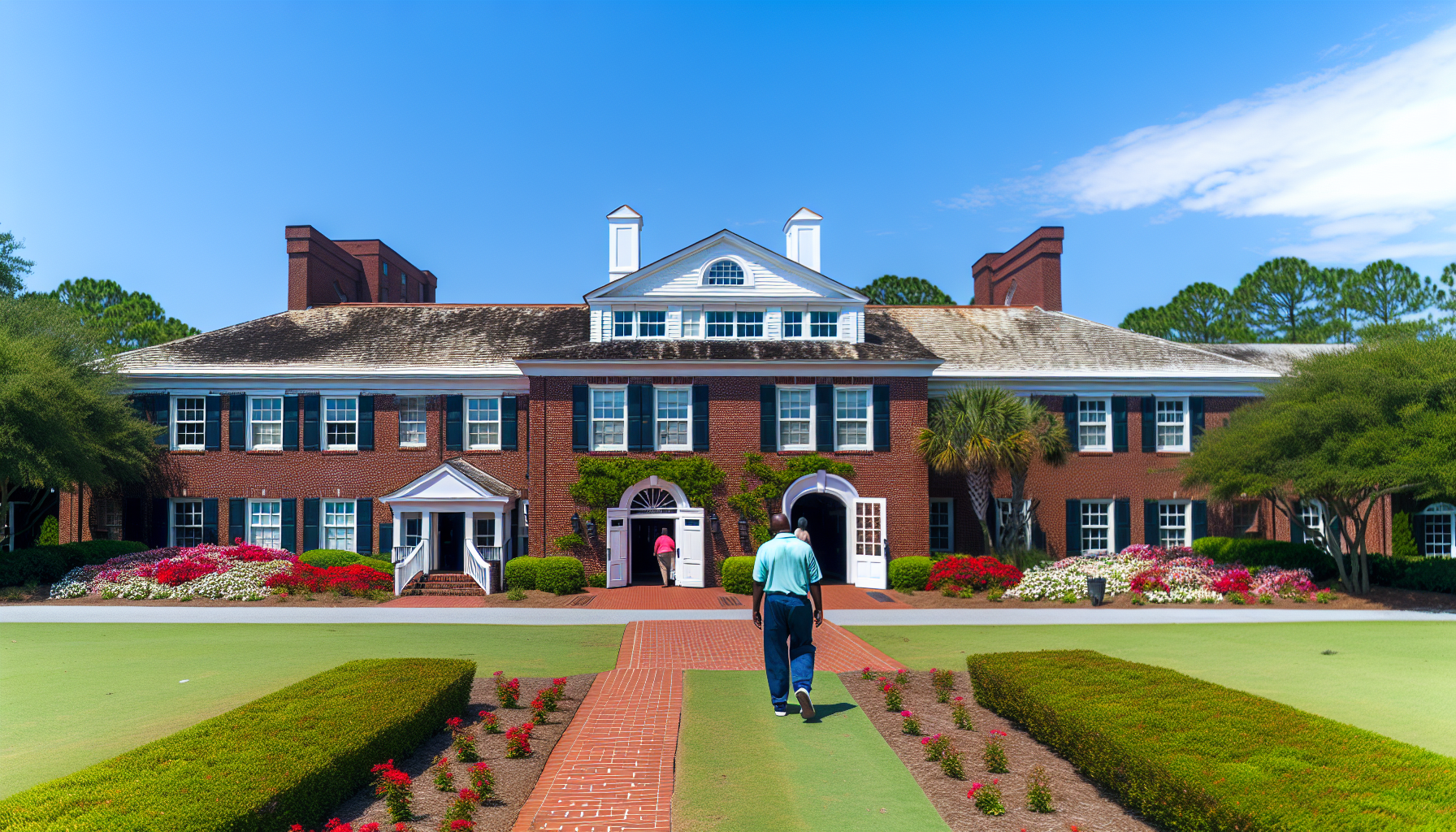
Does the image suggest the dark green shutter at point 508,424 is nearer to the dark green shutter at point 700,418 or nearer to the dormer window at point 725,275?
the dark green shutter at point 700,418

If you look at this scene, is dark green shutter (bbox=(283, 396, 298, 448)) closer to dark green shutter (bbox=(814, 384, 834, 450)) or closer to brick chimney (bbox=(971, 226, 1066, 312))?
dark green shutter (bbox=(814, 384, 834, 450))

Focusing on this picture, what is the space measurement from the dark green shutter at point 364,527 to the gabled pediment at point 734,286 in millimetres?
8618

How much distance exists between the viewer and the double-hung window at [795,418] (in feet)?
79.2

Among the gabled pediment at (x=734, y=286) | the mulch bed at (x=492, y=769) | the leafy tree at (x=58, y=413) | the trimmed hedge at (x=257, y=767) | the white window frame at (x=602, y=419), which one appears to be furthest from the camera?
the gabled pediment at (x=734, y=286)

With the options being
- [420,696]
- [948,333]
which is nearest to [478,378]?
[948,333]

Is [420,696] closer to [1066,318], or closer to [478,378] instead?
[478,378]

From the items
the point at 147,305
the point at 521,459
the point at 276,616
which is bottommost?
the point at 276,616

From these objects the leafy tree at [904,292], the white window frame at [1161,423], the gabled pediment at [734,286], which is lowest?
the white window frame at [1161,423]

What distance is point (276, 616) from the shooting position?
701 inches

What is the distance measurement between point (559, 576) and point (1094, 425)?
52.5 ft

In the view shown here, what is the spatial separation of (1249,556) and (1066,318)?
10.3m

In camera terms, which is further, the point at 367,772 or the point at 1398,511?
the point at 1398,511

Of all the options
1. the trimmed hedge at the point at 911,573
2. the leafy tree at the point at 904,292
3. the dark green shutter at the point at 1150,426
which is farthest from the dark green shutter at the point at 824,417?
the leafy tree at the point at 904,292

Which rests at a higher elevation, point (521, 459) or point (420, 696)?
point (521, 459)
